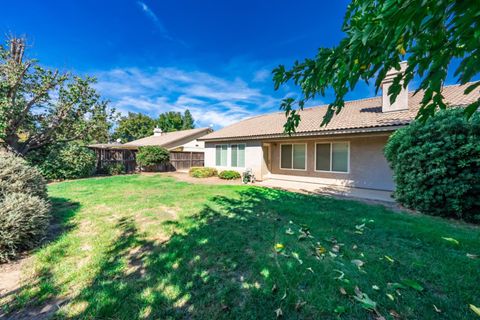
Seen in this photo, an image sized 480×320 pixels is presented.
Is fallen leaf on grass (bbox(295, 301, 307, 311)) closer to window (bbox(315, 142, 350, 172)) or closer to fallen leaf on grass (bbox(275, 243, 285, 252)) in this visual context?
fallen leaf on grass (bbox(275, 243, 285, 252))

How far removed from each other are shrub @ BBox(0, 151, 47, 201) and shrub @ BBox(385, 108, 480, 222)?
8951mm

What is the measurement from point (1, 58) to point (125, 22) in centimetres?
679

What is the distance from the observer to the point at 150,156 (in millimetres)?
16016

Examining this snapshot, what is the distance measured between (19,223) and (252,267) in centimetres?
382

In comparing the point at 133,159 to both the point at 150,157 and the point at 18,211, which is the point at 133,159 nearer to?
the point at 150,157

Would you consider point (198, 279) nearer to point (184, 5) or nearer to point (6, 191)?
point (6, 191)

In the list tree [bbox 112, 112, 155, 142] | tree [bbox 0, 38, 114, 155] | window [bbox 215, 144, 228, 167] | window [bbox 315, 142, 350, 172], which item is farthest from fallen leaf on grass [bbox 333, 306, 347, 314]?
tree [bbox 112, 112, 155, 142]

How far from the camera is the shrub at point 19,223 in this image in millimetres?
3035

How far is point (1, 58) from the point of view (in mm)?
9977

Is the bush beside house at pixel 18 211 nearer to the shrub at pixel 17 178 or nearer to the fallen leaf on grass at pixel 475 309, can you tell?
the shrub at pixel 17 178

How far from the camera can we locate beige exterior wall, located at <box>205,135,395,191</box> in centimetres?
876

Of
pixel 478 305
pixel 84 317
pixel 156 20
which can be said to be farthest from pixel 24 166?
pixel 156 20

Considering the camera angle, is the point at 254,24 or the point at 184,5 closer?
the point at 184,5

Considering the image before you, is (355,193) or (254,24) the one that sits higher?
(254,24)
